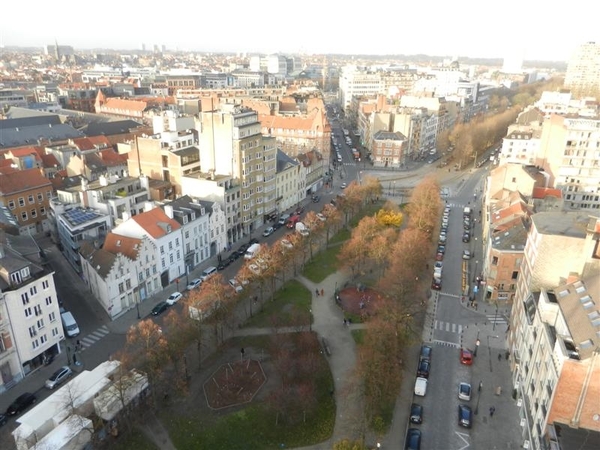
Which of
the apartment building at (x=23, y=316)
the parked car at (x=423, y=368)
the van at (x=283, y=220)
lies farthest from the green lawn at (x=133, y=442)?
the van at (x=283, y=220)

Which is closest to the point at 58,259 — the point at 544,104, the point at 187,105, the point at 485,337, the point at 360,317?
the point at 360,317

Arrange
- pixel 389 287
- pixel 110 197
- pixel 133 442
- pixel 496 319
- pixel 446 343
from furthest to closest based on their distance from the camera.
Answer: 1. pixel 110 197
2. pixel 496 319
3. pixel 389 287
4. pixel 446 343
5. pixel 133 442

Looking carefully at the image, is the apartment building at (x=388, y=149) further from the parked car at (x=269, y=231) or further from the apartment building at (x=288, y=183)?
the parked car at (x=269, y=231)

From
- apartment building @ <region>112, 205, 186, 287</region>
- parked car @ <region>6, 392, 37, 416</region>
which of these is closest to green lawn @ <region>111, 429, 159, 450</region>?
parked car @ <region>6, 392, 37, 416</region>

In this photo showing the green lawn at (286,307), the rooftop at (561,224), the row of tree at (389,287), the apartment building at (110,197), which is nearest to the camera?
the row of tree at (389,287)

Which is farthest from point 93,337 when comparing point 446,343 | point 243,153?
point 446,343

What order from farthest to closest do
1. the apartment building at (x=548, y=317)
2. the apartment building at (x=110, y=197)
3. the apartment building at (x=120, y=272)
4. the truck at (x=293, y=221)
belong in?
the truck at (x=293, y=221) → the apartment building at (x=110, y=197) → the apartment building at (x=120, y=272) → the apartment building at (x=548, y=317)

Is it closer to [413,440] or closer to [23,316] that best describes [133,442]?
[23,316]
